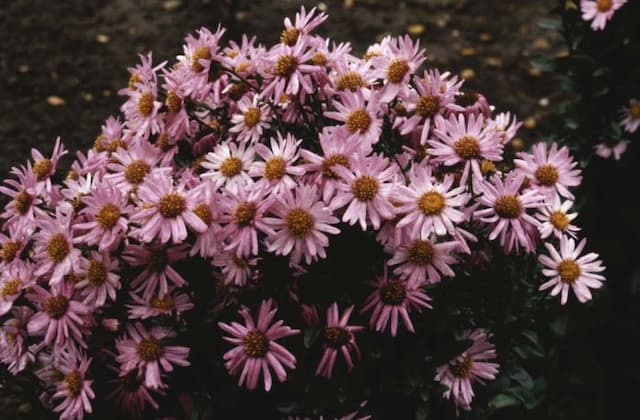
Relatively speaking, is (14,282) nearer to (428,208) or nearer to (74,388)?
(74,388)

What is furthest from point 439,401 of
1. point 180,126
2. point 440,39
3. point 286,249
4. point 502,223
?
point 440,39

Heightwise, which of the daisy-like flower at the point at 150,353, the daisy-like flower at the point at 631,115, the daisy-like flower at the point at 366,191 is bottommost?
the daisy-like flower at the point at 150,353

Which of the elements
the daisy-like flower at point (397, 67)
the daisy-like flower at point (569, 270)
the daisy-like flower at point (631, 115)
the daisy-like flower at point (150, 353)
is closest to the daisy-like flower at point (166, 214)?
the daisy-like flower at point (150, 353)

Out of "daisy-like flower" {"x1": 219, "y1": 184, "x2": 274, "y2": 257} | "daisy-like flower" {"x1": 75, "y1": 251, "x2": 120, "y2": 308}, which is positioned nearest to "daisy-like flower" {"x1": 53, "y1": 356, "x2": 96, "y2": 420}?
"daisy-like flower" {"x1": 75, "y1": 251, "x2": 120, "y2": 308}

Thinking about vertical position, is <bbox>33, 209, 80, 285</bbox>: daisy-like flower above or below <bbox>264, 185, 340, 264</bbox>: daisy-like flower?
below

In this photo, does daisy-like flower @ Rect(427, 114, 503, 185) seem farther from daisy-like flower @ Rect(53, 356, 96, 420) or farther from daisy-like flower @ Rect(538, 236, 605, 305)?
daisy-like flower @ Rect(53, 356, 96, 420)

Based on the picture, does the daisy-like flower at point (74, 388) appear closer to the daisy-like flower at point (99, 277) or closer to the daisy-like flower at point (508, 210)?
the daisy-like flower at point (99, 277)

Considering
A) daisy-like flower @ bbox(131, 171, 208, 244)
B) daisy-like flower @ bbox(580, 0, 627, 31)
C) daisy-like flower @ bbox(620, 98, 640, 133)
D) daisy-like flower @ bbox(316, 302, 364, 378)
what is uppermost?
daisy-like flower @ bbox(580, 0, 627, 31)
